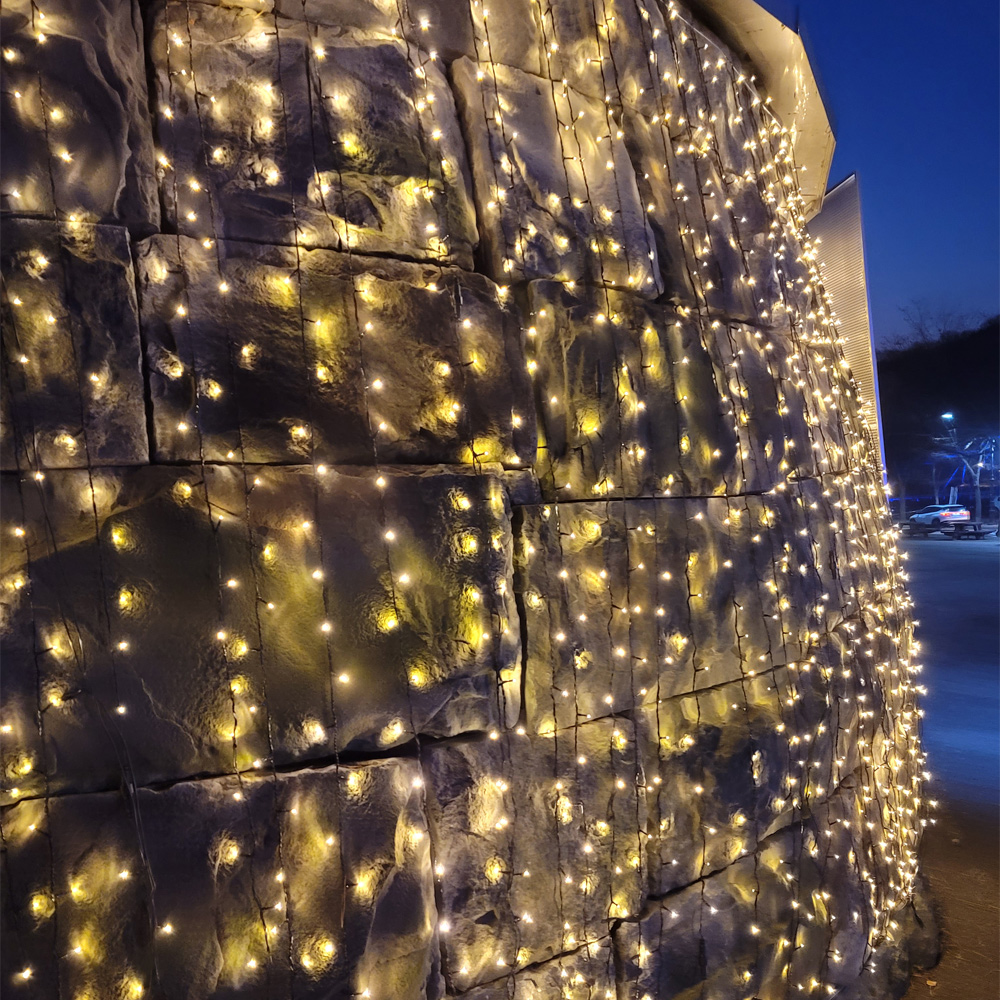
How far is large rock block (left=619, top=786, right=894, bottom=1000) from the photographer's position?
2.12 meters

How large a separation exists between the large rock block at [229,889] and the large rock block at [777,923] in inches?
33.1

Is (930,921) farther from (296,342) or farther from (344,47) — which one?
(344,47)

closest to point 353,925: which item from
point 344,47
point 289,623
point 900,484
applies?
point 289,623

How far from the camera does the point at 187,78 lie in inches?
67.2

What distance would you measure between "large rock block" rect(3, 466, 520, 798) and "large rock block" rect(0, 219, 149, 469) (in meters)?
0.07

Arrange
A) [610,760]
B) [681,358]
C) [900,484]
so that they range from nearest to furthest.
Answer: [610,760], [681,358], [900,484]

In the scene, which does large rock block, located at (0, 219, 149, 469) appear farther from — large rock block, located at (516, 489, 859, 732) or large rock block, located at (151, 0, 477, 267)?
large rock block, located at (516, 489, 859, 732)

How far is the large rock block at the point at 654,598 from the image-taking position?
1955 millimetres

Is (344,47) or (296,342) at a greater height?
(344,47)

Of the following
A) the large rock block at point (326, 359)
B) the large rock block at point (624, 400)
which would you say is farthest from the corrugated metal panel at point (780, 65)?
the large rock block at point (326, 359)

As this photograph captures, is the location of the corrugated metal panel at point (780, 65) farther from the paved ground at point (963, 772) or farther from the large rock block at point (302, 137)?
the paved ground at point (963, 772)

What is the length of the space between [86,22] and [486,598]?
170 centimetres

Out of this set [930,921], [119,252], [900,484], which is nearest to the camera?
[119,252]

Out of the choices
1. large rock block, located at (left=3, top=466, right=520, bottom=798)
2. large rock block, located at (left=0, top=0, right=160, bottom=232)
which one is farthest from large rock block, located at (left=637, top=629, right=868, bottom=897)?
large rock block, located at (left=0, top=0, right=160, bottom=232)
